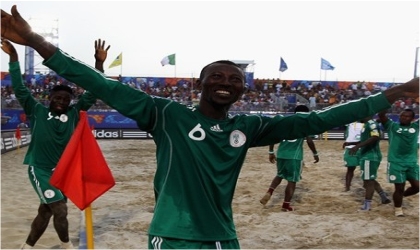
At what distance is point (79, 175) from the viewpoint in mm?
4234

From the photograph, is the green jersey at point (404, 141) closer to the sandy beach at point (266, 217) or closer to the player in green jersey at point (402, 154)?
the player in green jersey at point (402, 154)

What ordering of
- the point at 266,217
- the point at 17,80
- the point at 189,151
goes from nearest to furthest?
the point at 189,151, the point at 17,80, the point at 266,217

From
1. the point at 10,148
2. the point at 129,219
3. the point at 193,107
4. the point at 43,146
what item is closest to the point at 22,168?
the point at 10,148

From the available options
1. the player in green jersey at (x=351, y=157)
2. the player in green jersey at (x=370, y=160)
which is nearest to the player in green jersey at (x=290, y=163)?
the player in green jersey at (x=370, y=160)

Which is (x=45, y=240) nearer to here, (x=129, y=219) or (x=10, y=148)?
(x=129, y=219)

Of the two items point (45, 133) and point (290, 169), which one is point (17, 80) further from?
point (290, 169)

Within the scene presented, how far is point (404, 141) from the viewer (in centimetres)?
800

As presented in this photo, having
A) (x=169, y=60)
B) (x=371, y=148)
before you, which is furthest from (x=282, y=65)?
(x=371, y=148)

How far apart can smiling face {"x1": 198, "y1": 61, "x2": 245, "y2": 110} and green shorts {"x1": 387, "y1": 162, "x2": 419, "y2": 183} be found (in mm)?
6141

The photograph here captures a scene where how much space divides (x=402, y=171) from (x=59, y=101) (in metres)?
5.73

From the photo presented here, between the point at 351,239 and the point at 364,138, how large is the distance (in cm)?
278

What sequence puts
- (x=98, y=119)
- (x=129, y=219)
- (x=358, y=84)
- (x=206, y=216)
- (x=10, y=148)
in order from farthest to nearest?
(x=358, y=84) → (x=98, y=119) → (x=10, y=148) → (x=129, y=219) → (x=206, y=216)

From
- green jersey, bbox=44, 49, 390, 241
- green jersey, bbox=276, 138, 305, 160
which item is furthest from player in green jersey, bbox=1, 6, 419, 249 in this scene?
green jersey, bbox=276, 138, 305, 160

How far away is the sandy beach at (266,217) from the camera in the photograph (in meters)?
6.35
